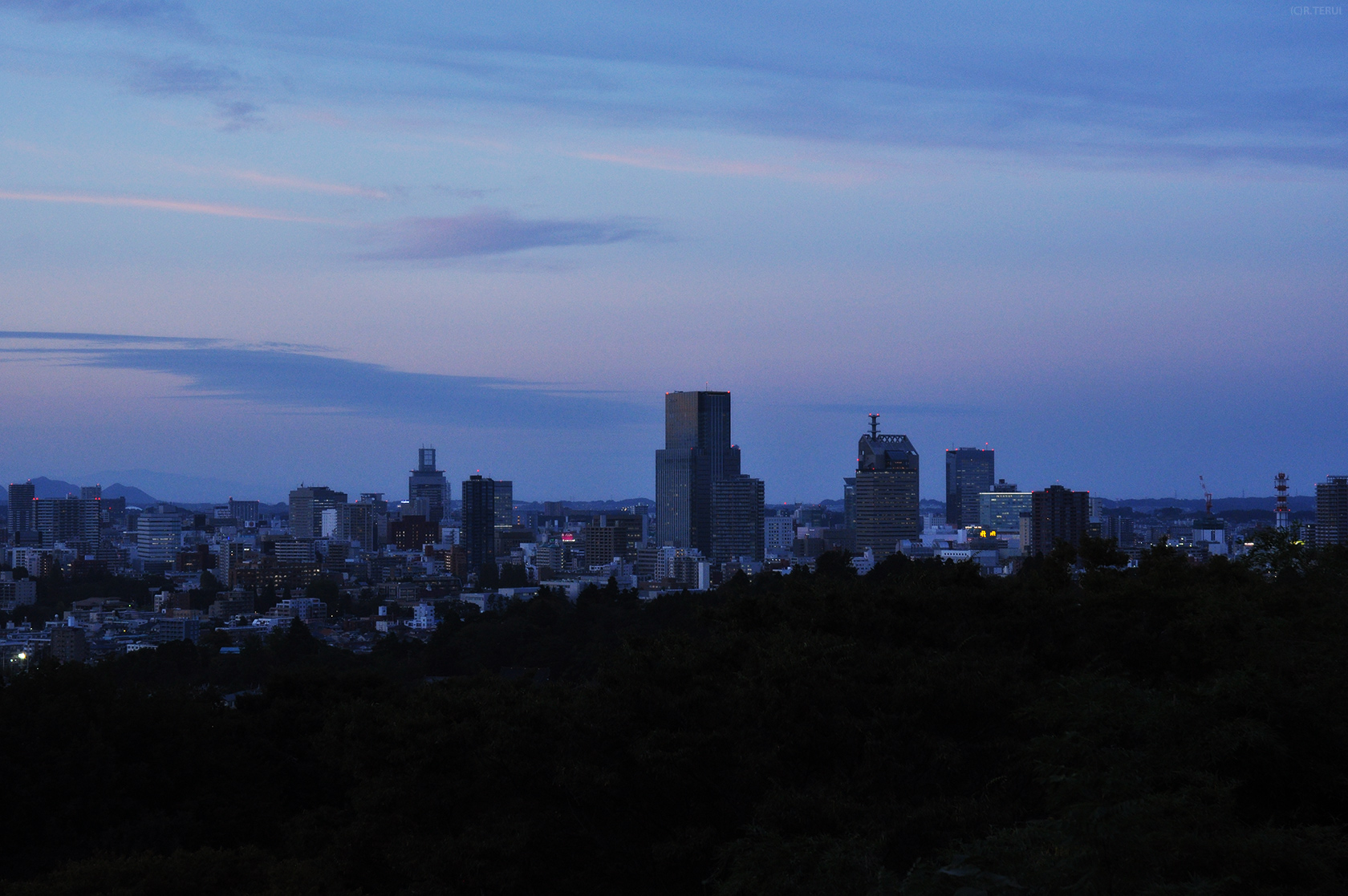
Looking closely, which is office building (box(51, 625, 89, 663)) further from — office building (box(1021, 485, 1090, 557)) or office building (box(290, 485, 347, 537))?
office building (box(290, 485, 347, 537))

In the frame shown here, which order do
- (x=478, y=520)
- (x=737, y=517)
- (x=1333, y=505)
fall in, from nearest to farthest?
(x=1333, y=505) < (x=478, y=520) < (x=737, y=517)

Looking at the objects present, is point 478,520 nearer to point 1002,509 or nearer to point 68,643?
point 1002,509

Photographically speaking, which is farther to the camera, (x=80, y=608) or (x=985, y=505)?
(x=985, y=505)

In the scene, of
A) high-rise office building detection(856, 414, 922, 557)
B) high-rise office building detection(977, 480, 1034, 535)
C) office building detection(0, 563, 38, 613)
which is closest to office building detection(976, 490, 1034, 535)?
high-rise office building detection(977, 480, 1034, 535)

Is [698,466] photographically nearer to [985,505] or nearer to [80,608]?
[985,505]

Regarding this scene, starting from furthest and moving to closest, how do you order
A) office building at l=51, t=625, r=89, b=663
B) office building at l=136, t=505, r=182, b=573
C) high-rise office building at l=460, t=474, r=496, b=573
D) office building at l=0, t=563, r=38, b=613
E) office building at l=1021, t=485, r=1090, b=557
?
1. office building at l=136, t=505, r=182, b=573
2. high-rise office building at l=460, t=474, r=496, b=573
3. office building at l=1021, t=485, r=1090, b=557
4. office building at l=0, t=563, r=38, b=613
5. office building at l=51, t=625, r=89, b=663

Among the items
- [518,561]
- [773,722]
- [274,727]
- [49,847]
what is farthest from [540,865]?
[518,561]

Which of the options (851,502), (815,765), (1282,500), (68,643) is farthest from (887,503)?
(815,765)
